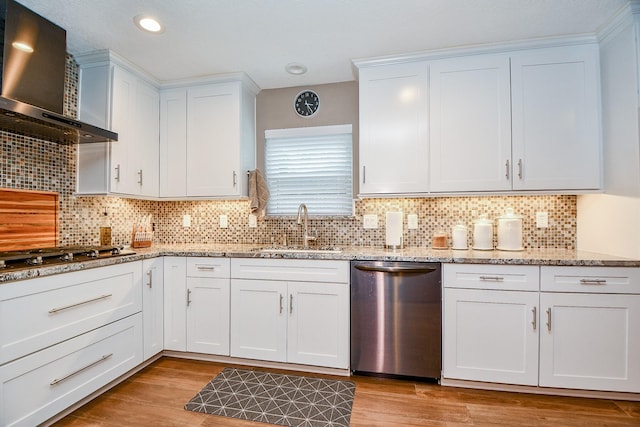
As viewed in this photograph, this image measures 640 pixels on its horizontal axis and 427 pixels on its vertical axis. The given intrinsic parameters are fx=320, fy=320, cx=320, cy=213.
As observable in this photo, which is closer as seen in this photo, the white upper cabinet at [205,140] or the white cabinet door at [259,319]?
the white cabinet door at [259,319]

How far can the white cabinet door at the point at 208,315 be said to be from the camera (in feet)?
8.20

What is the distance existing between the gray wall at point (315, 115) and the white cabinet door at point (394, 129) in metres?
0.36

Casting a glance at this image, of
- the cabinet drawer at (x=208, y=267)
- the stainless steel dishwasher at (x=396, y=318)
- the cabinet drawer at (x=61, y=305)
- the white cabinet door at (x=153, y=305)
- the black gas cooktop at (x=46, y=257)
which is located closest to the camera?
the cabinet drawer at (x=61, y=305)

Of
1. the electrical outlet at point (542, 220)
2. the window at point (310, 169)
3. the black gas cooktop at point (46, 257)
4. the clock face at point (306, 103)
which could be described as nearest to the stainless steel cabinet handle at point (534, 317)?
the electrical outlet at point (542, 220)

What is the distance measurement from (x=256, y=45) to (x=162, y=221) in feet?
6.61

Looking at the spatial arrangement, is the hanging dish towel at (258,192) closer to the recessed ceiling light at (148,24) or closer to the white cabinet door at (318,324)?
the white cabinet door at (318,324)

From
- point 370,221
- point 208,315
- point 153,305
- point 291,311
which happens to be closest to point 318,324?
point 291,311

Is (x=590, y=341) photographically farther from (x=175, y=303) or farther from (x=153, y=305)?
(x=153, y=305)

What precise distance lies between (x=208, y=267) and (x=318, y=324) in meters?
0.97

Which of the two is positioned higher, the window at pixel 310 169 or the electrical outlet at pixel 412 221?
the window at pixel 310 169

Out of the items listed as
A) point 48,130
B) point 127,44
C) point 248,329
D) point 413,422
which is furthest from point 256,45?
point 413,422

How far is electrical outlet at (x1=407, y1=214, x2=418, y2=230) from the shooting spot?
278 cm

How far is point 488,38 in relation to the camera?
2287 mm

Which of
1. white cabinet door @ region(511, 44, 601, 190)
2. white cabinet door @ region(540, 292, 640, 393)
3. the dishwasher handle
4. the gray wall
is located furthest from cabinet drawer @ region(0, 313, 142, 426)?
white cabinet door @ region(511, 44, 601, 190)
